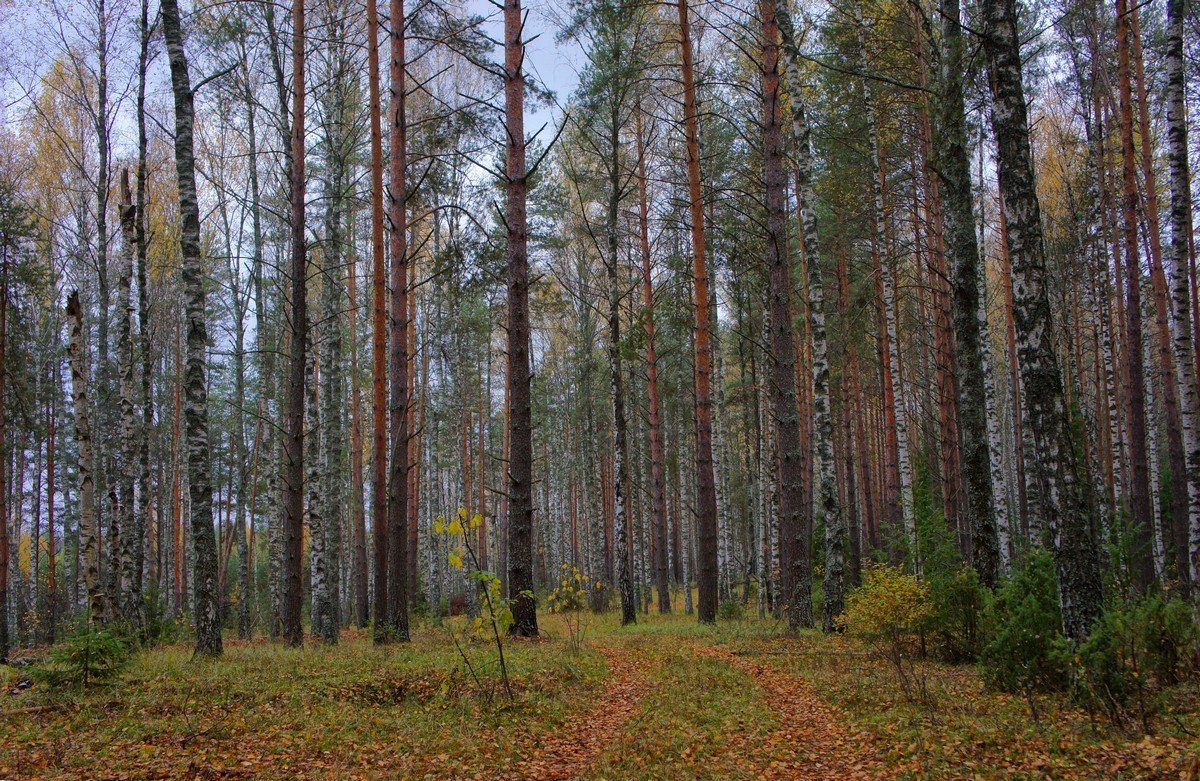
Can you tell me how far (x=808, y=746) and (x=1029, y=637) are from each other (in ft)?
8.27

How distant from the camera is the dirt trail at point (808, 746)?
471 centimetres

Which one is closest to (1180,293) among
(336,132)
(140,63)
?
(336,132)

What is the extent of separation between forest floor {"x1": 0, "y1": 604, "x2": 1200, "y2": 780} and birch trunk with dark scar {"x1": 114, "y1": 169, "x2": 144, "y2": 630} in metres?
5.91

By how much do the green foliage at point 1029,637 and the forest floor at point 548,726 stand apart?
0.89 ft

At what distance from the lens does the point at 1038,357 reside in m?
5.75

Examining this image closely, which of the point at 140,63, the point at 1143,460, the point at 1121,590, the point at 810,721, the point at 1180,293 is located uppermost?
the point at 140,63

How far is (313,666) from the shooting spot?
767 centimetres

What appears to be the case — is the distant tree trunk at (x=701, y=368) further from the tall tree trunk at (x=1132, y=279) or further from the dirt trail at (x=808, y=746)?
the tall tree trunk at (x=1132, y=279)

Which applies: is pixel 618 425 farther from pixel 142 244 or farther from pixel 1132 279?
pixel 1132 279

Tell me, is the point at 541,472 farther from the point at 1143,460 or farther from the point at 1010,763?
the point at 1010,763

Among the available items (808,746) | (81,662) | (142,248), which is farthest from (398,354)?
(808,746)

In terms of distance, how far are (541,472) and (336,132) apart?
28.7m

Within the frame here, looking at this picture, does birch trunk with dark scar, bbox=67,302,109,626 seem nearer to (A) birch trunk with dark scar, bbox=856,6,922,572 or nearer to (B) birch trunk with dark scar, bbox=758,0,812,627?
(B) birch trunk with dark scar, bbox=758,0,812,627

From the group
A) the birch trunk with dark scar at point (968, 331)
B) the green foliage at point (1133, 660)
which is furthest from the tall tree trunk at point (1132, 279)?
the green foliage at point (1133, 660)
